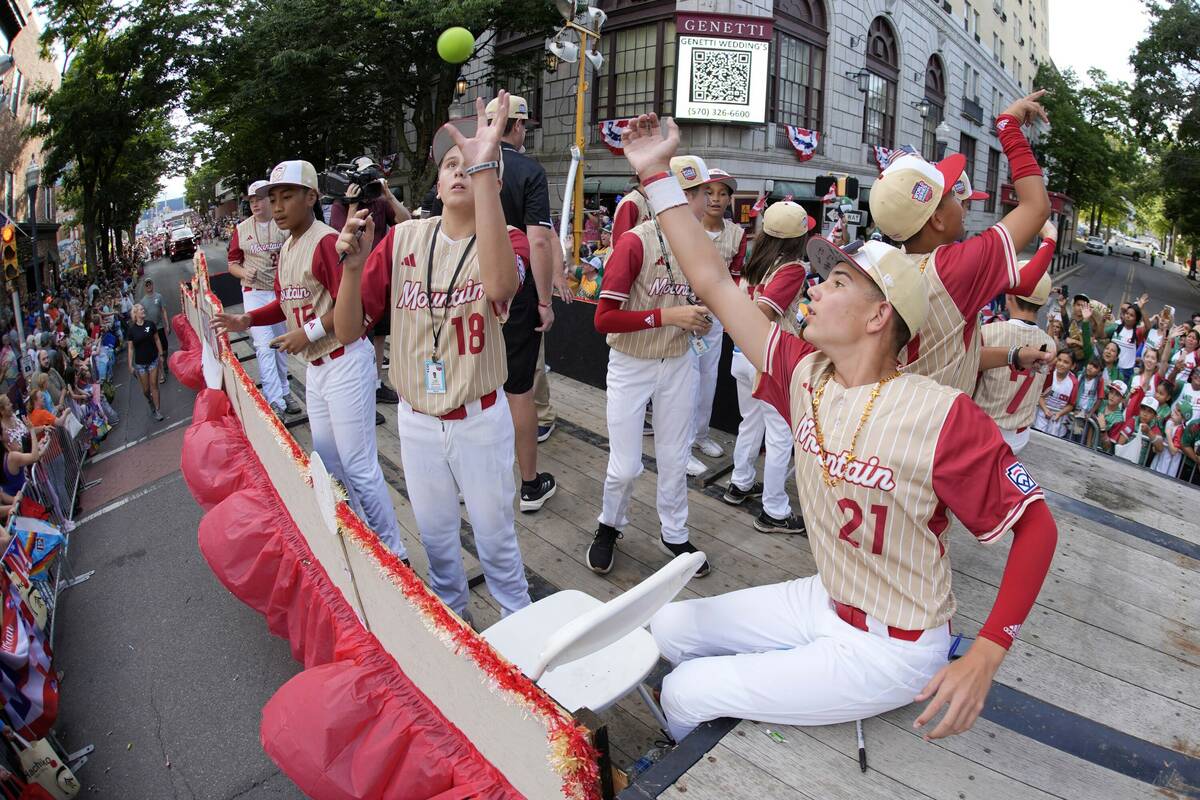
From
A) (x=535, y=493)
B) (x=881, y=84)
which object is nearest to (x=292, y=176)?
(x=535, y=493)

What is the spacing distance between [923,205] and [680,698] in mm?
2040

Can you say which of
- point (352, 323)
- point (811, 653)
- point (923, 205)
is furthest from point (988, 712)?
point (352, 323)

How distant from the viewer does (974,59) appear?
36.2m

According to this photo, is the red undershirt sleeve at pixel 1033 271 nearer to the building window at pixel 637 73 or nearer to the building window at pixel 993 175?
the building window at pixel 637 73

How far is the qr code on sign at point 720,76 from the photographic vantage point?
2139 centimetres

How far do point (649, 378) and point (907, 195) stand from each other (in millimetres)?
1590

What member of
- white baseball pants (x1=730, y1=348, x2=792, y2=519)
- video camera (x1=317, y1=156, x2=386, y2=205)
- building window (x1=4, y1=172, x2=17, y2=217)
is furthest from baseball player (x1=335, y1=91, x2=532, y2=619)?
building window (x1=4, y1=172, x2=17, y2=217)

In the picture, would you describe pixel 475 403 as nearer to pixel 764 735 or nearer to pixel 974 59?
pixel 764 735

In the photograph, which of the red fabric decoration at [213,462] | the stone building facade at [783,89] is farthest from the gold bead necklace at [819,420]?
the stone building facade at [783,89]

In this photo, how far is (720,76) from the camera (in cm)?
2162

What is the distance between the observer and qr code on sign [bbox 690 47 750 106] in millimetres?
21391

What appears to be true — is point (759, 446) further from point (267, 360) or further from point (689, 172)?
point (267, 360)

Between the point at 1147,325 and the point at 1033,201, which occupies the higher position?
the point at 1033,201

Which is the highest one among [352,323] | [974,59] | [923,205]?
[974,59]
